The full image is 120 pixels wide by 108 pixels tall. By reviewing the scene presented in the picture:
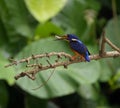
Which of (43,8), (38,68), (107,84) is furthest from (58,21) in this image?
(38,68)

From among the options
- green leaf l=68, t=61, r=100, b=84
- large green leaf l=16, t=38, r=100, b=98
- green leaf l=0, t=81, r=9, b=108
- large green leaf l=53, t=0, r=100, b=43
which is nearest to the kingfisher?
large green leaf l=16, t=38, r=100, b=98

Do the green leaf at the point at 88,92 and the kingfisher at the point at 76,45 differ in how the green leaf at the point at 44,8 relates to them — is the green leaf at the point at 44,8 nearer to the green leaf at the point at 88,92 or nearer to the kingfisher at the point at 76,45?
the green leaf at the point at 88,92

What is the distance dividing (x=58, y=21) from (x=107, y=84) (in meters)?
0.33

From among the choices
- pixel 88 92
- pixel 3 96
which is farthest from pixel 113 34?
pixel 3 96

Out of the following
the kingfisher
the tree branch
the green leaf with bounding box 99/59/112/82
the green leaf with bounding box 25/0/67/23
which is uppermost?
the kingfisher

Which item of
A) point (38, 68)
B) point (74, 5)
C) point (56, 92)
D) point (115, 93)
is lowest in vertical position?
point (115, 93)

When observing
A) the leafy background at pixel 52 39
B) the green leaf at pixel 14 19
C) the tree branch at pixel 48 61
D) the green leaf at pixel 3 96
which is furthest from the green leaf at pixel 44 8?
the tree branch at pixel 48 61

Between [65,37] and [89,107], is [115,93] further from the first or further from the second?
[65,37]

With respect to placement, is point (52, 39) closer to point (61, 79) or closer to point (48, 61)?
point (61, 79)

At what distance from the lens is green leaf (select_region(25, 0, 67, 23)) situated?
1425mm

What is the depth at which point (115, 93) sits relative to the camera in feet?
5.51

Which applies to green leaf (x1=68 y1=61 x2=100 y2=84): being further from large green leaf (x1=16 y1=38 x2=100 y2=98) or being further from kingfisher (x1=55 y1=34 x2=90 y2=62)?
kingfisher (x1=55 y1=34 x2=90 y2=62)

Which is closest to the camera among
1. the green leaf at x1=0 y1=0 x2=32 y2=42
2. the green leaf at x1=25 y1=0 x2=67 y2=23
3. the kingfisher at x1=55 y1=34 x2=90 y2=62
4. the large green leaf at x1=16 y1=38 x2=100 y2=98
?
the kingfisher at x1=55 y1=34 x2=90 y2=62

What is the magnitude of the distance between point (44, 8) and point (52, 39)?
17 centimetres
